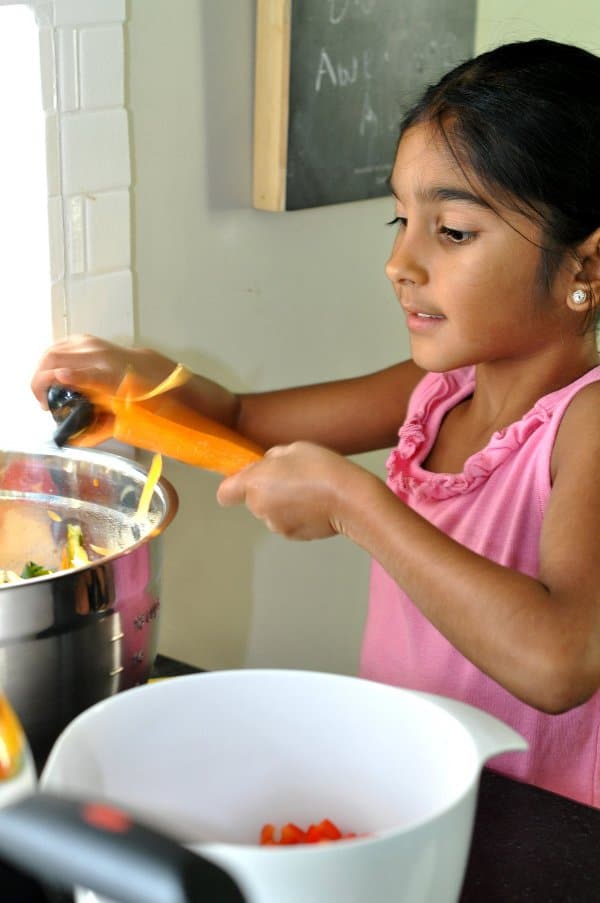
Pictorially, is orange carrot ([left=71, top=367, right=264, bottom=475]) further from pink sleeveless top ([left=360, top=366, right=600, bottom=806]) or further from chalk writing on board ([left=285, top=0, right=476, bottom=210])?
chalk writing on board ([left=285, top=0, right=476, bottom=210])

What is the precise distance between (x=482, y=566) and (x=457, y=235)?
291 millimetres

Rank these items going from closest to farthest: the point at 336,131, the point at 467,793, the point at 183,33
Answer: the point at 467,793, the point at 183,33, the point at 336,131

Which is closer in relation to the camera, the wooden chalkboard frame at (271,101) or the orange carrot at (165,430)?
the orange carrot at (165,430)

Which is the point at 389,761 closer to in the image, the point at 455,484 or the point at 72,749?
the point at 72,749

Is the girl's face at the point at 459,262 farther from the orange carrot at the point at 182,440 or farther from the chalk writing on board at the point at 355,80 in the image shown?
the chalk writing on board at the point at 355,80

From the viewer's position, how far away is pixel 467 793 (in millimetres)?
583

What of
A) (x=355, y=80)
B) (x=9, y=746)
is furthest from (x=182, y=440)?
(x=355, y=80)

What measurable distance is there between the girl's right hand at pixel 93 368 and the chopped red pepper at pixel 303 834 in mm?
420

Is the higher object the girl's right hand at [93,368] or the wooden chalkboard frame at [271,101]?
the wooden chalkboard frame at [271,101]

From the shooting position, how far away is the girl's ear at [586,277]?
1.01 meters

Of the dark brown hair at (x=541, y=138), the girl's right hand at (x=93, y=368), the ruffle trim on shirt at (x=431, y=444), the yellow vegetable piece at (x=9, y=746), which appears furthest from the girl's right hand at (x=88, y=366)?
the yellow vegetable piece at (x=9, y=746)

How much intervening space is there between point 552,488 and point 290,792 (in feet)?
1.22

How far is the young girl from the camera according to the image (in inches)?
34.0

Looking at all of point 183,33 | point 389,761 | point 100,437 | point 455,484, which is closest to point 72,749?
point 389,761
